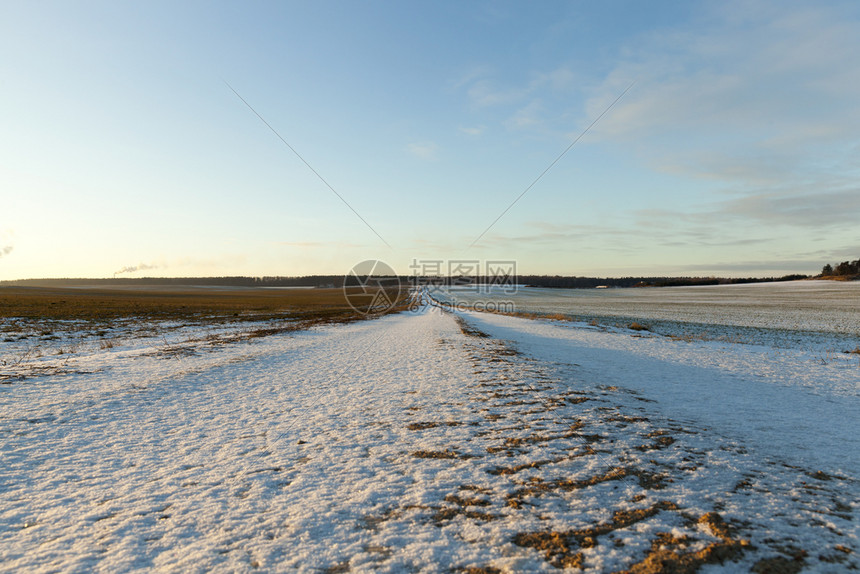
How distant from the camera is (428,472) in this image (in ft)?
19.2

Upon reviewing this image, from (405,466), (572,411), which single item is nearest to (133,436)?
(405,466)

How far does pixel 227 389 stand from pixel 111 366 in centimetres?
641

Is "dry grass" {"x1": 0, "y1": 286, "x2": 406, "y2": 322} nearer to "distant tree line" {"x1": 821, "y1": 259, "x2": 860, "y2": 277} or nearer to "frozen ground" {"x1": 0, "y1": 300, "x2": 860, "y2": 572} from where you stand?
"frozen ground" {"x1": 0, "y1": 300, "x2": 860, "y2": 572}

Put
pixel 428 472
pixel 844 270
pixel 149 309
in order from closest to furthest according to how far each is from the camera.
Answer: pixel 428 472
pixel 149 309
pixel 844 270

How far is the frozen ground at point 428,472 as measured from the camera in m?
3.96

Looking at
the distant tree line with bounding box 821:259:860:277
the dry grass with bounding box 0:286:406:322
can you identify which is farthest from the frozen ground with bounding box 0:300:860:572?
the distant tree line with bounding box 821:259:860:277

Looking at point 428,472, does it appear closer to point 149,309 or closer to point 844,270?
point 149,309

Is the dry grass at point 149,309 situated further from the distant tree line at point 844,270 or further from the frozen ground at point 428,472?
the distant tree line at point 844,270

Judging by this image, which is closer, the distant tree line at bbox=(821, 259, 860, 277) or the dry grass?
the dry grass

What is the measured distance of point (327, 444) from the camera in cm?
712

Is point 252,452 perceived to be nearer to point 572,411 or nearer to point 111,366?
point 572,411

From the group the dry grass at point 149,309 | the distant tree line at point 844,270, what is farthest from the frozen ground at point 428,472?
the distant tree line at point 844,270

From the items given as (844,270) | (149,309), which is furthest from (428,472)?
(844,270)

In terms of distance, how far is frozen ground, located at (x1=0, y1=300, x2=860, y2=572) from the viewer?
396 centimetres
